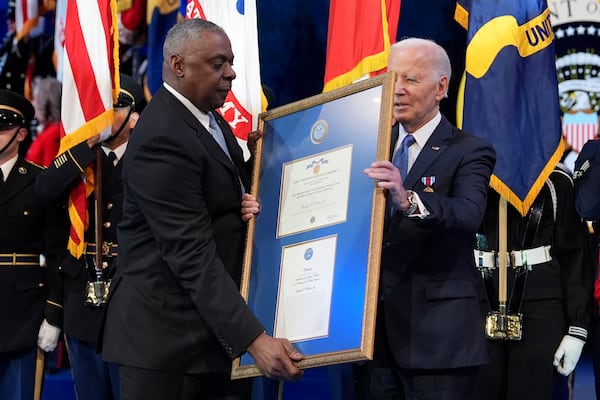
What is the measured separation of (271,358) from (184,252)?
386 millimetres

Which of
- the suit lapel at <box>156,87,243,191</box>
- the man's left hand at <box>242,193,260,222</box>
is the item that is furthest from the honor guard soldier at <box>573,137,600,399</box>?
the suit lapel at <box>156,87,243,191</box>

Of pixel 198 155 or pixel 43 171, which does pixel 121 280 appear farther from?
pixel 43 171

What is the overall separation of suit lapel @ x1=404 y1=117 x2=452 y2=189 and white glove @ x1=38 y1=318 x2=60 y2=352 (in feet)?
6.97

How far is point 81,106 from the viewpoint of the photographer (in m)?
4.43

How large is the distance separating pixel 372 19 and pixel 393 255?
2.27m

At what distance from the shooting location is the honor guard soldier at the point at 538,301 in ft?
13.1

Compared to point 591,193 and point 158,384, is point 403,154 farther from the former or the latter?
A: point 591,193

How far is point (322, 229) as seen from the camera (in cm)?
280

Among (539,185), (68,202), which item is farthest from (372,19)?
(68,202)

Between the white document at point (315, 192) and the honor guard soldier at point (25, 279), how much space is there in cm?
185

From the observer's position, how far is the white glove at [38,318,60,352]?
14.1ft

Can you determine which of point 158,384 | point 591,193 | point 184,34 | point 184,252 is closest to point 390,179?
point 184,252

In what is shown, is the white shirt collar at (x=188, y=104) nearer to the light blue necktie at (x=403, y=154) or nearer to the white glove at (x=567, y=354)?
the light blue necktie at (x=403, y=154)

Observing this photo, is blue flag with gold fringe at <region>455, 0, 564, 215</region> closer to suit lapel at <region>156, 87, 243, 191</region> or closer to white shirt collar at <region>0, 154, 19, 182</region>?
suit lapel at <region>156, 87, 243, 191</region>
